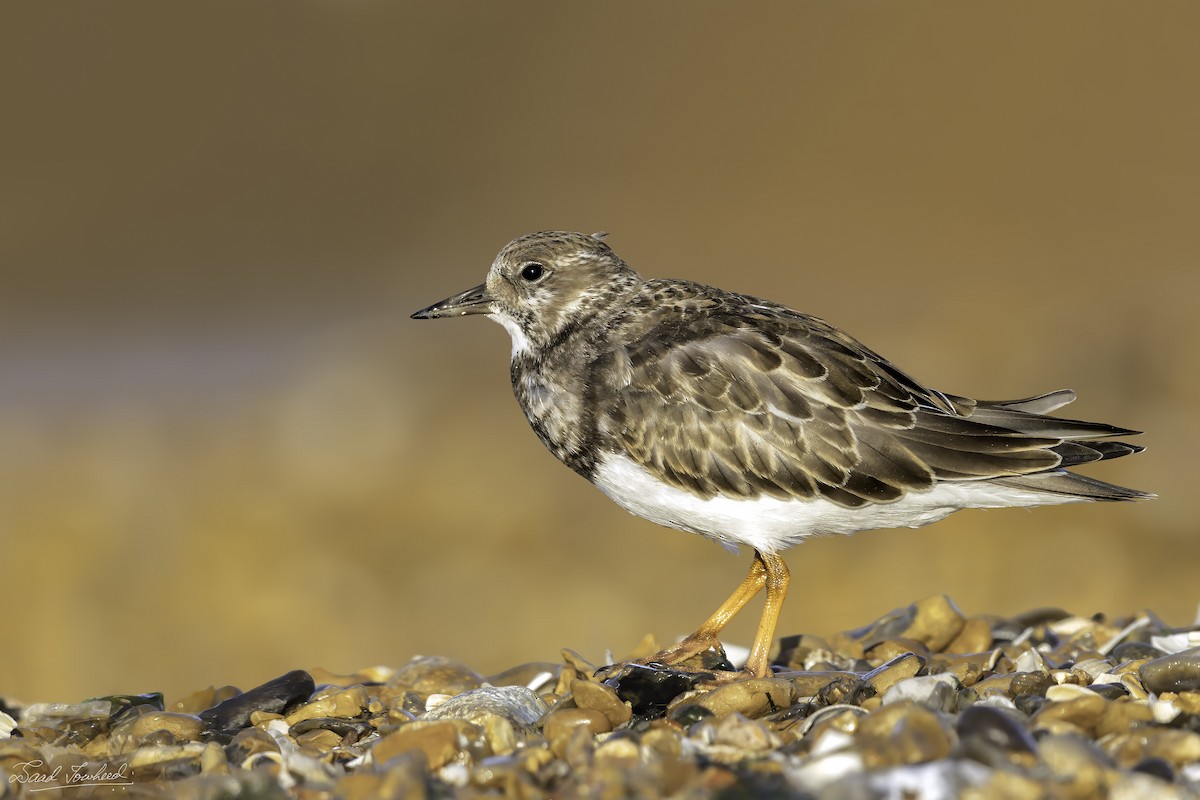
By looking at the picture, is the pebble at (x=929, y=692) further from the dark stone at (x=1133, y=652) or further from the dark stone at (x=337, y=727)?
the dark stone at (x=337, y=727)

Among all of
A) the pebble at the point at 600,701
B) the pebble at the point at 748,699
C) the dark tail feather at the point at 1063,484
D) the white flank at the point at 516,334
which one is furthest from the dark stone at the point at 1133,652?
the white flank at the point at 516,334

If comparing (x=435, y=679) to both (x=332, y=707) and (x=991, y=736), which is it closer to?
(x=332, y=707)

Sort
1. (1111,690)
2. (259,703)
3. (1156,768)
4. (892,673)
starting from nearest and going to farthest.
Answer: (1156,768) < (1111,690) < (892,673) < (259,703)

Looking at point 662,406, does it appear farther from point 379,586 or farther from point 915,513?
point 379,586

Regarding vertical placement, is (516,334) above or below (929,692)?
above

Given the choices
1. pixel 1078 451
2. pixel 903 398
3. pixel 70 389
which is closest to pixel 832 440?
pixel 903 398

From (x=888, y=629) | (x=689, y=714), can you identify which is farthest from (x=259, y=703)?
(x=888, y=629)

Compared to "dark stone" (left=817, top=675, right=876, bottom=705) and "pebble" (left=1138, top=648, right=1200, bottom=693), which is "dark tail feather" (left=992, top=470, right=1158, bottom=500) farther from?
"dark stone" (left=817, top=675, right=876, bottom=705)
